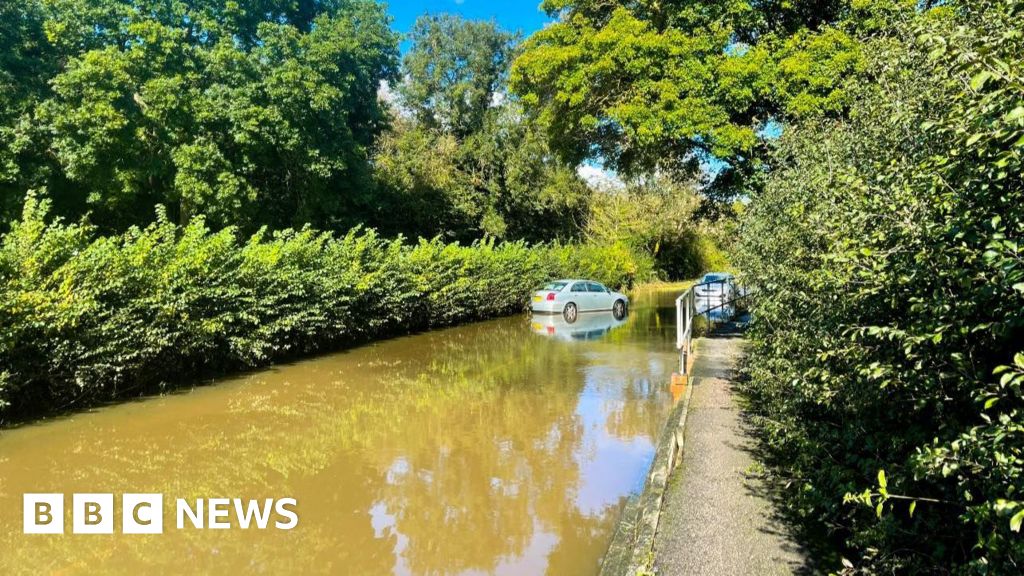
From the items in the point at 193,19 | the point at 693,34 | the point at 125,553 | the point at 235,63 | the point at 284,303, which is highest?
the point at 193,19

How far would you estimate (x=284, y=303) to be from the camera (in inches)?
539

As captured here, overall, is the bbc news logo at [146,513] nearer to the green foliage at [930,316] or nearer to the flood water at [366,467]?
the flood water at [366,467]

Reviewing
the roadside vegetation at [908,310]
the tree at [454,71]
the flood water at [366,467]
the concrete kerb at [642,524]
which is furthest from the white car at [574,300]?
the tree at [454,71]

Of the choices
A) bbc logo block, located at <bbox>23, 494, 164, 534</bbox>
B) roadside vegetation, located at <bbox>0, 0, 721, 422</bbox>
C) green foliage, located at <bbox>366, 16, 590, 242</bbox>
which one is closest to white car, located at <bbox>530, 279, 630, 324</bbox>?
roadside vegetation, located at <bbox>0, 0, 721, 422</bbox>

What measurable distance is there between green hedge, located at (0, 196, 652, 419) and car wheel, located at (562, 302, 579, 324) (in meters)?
6.60

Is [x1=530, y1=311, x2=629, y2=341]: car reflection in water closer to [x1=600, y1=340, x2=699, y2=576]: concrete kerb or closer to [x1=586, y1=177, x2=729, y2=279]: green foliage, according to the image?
[x1=600, y1=340, x2=699, y2=576]: concrete kerb

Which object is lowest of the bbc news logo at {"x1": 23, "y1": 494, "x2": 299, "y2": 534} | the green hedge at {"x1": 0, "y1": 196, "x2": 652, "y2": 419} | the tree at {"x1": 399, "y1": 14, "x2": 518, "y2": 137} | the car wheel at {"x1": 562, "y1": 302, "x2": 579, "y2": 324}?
the bbc news logo at {"x1": 23, "y1": 494, "x2": 299, "y2": 534}

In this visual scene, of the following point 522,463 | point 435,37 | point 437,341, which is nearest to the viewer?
point 522,463

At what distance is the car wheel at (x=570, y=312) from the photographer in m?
23.9

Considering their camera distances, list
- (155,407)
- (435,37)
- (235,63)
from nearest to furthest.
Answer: (155,407) < (235,63) < (435,37)

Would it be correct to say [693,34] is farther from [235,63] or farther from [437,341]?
[235,63]

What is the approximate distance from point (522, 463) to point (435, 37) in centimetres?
4645

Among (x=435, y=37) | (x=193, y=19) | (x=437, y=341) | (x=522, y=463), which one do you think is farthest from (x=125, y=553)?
(x=435, y=37)

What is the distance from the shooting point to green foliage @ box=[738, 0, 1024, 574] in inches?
81.9
